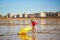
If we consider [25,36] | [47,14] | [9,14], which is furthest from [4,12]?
[47,14]

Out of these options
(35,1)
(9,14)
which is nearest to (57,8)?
(35,1)

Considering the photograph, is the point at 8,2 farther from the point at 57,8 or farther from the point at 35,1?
the point at 57,8

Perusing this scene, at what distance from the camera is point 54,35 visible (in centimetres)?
394

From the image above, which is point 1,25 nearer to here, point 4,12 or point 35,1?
point 4,12

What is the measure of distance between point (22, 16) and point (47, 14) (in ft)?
2.09

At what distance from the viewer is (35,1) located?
392 centimetres

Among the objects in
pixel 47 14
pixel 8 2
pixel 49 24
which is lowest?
pixel 49 24

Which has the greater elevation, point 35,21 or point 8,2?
point 8,2

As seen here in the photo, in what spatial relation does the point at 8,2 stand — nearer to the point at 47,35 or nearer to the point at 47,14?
the point at 47,14

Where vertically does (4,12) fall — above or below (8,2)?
below

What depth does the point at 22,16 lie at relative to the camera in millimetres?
3990

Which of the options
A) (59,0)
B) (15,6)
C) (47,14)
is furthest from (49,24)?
(15,6)

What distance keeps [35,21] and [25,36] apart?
0.44 meters

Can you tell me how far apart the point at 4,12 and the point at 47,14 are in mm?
1087
